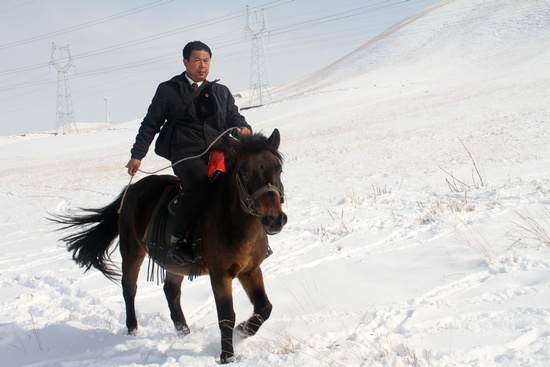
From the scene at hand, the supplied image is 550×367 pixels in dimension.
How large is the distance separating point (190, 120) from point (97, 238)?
2416mm

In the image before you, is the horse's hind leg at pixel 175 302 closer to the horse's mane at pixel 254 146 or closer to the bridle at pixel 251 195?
the bridle at pixel 251 195

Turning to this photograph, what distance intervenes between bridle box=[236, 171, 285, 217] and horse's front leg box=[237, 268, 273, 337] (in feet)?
2.89

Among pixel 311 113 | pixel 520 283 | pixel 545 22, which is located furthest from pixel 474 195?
pixel 545 22

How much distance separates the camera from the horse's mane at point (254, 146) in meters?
4.08

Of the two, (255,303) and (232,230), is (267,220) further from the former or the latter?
(255,303)

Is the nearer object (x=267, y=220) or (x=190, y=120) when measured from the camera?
(x=267, y=220)

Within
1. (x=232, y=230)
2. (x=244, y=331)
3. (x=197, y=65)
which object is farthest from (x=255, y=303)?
(x=197, y=65)

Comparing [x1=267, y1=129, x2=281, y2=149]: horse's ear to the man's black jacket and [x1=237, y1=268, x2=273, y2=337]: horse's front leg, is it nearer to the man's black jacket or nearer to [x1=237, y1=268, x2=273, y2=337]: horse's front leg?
the man's black jacket

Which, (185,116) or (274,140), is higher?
(185,116)

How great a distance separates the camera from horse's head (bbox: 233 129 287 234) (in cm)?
367

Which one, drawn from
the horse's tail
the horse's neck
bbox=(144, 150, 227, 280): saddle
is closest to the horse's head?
the horse's neck

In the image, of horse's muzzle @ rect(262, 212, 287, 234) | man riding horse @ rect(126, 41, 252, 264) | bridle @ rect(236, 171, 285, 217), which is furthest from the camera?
man riding horse @ rect(126, 41, 252, 264)

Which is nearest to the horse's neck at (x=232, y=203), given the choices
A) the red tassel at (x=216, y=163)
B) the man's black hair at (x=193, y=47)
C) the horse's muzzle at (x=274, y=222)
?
the red tassel at (x=216, y=163)

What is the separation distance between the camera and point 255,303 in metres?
4.61
